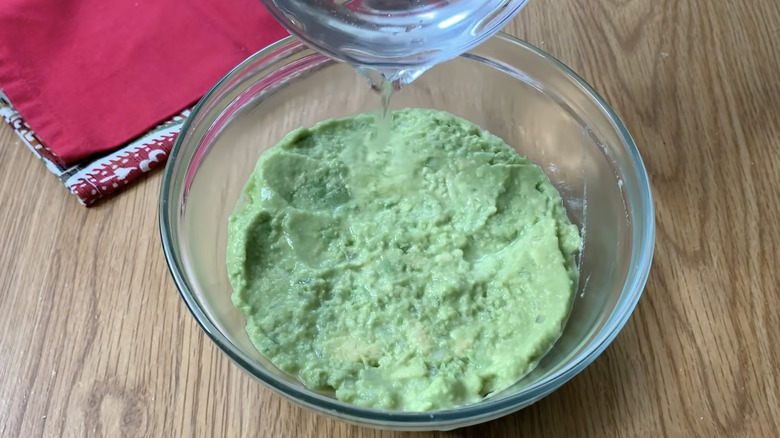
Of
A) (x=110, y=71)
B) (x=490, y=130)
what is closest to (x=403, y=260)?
(x=490, y=130)

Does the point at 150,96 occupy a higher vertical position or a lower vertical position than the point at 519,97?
higher

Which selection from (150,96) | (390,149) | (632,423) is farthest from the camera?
(150,96)

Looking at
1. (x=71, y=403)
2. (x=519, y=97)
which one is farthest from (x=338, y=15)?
(x=71, y=403)

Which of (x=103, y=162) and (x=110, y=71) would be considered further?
(x=110, y=71)

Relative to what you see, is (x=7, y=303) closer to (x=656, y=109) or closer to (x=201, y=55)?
(x=201, y=55)

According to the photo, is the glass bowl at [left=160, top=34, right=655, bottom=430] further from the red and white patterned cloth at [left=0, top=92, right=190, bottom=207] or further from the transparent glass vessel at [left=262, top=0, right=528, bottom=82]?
the transparent glass vessel at [left=262, top=0, right=528, bottom=82]

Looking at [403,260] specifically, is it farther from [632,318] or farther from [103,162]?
[103,162]
